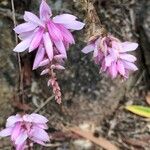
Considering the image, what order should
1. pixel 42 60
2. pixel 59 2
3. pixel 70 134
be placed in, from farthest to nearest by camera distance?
1. pixel 70 134
2. pixel 59 2
3. pixel 42 60

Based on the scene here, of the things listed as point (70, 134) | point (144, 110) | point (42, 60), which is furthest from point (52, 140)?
point (42, 60)

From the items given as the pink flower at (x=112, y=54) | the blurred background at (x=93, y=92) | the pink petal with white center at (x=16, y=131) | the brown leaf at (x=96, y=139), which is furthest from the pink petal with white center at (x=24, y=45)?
the brown leaf at (x=96, y=139)

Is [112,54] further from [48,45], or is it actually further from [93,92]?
[93,92]

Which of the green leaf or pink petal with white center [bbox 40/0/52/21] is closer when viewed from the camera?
pink petal with white center [bbox 40/0/52/21]

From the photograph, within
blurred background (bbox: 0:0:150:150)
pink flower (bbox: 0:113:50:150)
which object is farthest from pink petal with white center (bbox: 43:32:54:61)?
blurred background (bbox: 0:0:150:150)

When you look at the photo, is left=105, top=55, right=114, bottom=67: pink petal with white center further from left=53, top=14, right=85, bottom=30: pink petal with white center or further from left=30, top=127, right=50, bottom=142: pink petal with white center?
left=30, top=127, right=50, bottom=142: pink petal with white center

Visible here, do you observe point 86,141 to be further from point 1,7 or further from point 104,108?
point 1,7
